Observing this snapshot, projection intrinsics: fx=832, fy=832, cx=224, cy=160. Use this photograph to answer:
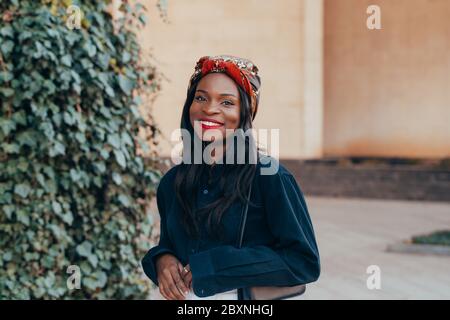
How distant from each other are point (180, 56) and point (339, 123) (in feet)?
14.6

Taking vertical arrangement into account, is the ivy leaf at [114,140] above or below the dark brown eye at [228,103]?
below

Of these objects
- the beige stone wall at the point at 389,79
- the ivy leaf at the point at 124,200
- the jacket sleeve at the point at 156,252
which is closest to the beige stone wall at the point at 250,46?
the beige stone wall at the point at 389,79

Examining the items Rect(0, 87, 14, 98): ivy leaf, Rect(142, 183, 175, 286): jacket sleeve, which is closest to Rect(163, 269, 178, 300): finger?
Rect(142, 183, 175, 286): jacket sleeve

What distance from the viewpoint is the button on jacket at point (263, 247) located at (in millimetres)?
2256

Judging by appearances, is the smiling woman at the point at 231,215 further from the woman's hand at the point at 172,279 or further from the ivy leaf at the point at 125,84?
the ivy leaf at the point at 125,84

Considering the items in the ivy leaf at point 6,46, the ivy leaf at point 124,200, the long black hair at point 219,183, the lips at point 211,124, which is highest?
the ivy leaf at point 6,46

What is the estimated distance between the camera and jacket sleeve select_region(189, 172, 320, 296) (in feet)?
7.39

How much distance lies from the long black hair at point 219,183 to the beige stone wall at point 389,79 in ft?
57.8

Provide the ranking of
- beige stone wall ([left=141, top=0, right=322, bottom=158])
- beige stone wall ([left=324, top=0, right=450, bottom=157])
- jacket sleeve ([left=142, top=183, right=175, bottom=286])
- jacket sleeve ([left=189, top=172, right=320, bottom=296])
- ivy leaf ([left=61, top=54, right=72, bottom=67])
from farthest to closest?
beige stone wall ([left=324, top=0, right=450, bottom=157]) < beige stone wall ([left=141, top=0, right=322, bottom=158]) < ivy leaf ([left=61, top=54, right=72, bottom=67]) < jacket sleeve ([left=142, top=183, right=175, bottom=286]) < jacket sleeve ([left=189, top=172, right=320, bottom=296])

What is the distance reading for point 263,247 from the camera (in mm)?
2279

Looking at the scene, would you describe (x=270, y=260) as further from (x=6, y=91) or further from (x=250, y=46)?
(x=250, y=46)

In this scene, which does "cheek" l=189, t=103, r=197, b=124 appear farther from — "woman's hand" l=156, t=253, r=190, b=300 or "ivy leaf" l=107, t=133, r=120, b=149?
"ivy leaf" l=107, t=133, r=120, b=149

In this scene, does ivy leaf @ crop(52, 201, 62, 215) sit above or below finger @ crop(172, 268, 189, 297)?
below

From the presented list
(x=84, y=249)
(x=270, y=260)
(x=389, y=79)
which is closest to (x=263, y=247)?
(x=270, y=260)
